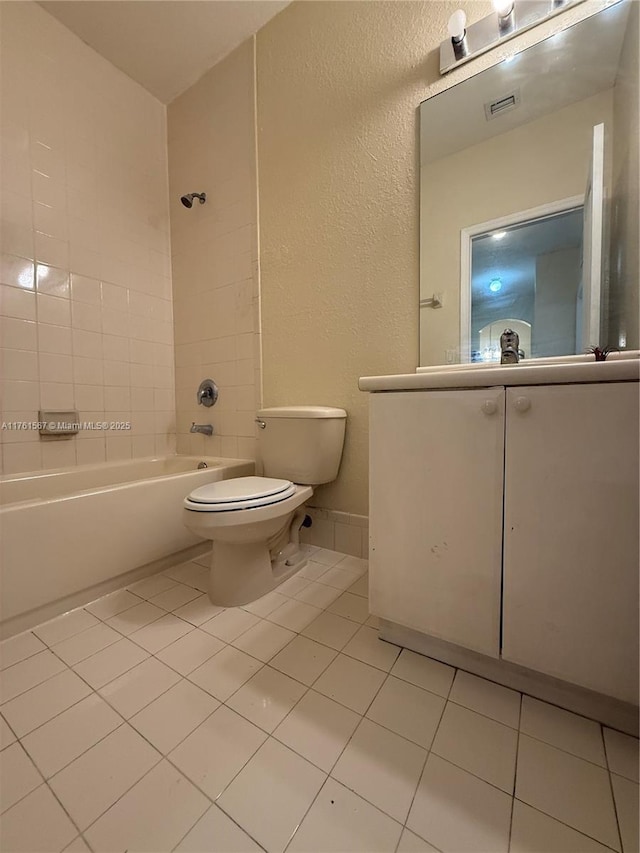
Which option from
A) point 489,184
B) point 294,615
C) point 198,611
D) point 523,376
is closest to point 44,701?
point 198,611

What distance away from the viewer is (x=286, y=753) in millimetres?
656

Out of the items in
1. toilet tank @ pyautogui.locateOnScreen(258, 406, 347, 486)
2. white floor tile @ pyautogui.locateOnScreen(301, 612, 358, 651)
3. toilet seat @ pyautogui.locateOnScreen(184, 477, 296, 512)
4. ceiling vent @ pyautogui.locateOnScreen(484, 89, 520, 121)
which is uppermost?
ceiling vent @ pyautogui.locateOnScreen(484, 89, 520, 121)

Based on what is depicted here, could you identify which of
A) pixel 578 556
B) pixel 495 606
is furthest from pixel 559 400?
pixel 495 606

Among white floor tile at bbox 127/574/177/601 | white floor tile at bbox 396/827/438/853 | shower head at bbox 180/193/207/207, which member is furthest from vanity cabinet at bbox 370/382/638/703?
shower head at bbox 180/193/207/207

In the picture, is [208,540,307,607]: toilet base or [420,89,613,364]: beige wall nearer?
[420,89,613,364]: beige wall

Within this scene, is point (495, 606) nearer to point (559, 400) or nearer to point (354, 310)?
point (559, 400)

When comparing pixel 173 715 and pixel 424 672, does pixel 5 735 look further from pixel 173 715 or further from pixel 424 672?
pixel 424 672

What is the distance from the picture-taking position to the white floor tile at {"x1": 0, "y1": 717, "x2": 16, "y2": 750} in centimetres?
68

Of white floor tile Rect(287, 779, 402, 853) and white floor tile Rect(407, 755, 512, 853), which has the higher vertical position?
white floor tile Rect(287, 779, 402, 853)

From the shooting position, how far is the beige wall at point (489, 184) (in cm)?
105

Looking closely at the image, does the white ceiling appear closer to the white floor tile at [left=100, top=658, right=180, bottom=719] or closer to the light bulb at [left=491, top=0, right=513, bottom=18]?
the light bulb at [left=491, top=0, right=513, bottom=18]

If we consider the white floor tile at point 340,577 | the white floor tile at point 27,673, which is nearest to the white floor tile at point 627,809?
the white floor tile at point 340,577

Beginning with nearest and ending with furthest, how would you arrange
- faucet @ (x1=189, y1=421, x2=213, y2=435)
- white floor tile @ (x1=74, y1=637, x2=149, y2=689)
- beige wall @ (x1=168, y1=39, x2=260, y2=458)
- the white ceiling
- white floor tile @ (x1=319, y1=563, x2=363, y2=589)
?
1. white floor tile @ (x1=74, y1=637, x2=149, y2=689)
2. white floor tile @ (x1=319, y1=563, x2=363, y2=589)
3. the white ceiling
4. beige wall @ (x1=168, y1=39, x2=260, y2=458)
5. faucet @ (x1=189, y1=421, x2=213, y2=435)

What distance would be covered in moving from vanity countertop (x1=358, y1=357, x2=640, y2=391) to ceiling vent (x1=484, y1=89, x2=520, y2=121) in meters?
0.97
